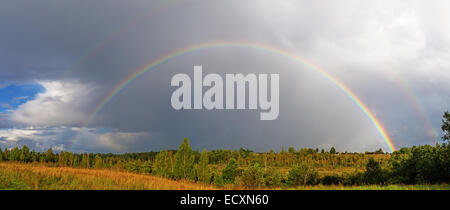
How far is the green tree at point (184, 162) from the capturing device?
3878 inches

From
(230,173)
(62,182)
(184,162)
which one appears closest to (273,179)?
(230,173)

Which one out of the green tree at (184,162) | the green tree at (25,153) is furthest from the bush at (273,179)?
the green tree at (25,153)

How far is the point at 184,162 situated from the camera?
9894cm

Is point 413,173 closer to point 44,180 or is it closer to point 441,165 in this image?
point 441,165

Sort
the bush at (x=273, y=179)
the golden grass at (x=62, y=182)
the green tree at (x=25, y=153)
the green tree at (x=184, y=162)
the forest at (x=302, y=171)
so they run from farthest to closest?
the green tree at (x=25, y=153)
the green tree at (x=184, y=162)
the bush at (x=273, y=179)
the forest at (x=302, y=171)
the golden grass at (x=62, y=182)

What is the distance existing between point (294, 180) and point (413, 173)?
38876mm

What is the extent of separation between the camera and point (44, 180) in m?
18.5

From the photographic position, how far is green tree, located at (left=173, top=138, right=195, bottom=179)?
9850cm

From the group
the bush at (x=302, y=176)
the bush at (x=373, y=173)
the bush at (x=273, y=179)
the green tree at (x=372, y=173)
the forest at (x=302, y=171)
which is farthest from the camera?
the bush at (x=302, y=176)

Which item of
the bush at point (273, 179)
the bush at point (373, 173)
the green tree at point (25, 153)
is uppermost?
the green tree at point (25, 153)

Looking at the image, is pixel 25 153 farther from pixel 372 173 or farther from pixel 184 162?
pixel 372 173

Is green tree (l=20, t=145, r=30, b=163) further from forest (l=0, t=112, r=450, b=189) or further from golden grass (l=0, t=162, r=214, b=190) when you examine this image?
golden grass (l=0, t=162, r=214, b=190)

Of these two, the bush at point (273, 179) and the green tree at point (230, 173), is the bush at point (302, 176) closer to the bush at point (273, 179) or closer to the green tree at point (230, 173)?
the bush at point (273, 179)
